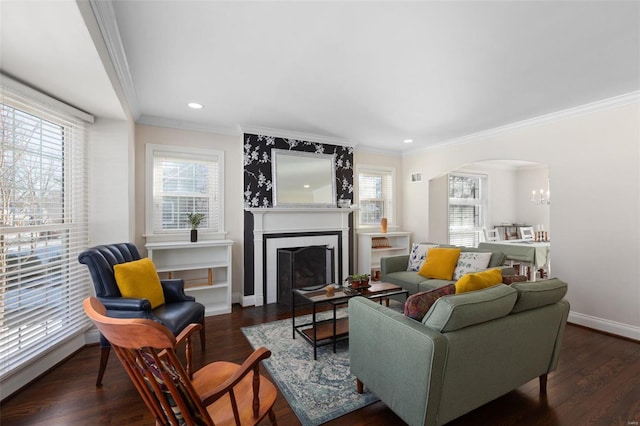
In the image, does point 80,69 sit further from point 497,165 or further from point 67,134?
point 497,165

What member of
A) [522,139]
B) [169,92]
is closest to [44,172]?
[169,92]

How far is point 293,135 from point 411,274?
8.62ft

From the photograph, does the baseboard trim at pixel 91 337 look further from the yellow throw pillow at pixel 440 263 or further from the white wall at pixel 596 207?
the white wall at pixel 596 207

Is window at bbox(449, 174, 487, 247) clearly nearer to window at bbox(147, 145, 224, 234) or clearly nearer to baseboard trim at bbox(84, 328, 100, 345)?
window at bbox(147, 145, 224, 234)

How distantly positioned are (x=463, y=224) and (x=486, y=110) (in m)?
3.52

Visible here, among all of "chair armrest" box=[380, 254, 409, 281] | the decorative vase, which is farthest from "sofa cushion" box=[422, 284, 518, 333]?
the decorative vase

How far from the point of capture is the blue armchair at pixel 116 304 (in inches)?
87.2

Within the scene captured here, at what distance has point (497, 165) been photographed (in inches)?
269

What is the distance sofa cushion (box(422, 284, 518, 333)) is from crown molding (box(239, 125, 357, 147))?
338 cm

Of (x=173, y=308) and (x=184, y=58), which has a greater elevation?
→ (x=184, y=58)

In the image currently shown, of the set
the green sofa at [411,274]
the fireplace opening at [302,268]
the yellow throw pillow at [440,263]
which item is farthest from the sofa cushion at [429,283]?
the fireplace opening at [302,268]

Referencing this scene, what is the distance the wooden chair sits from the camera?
94 centimetres

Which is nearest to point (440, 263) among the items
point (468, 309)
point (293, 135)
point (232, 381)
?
point (468, 309)

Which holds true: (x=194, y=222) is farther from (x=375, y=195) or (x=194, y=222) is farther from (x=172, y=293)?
(x=375, y=195)
